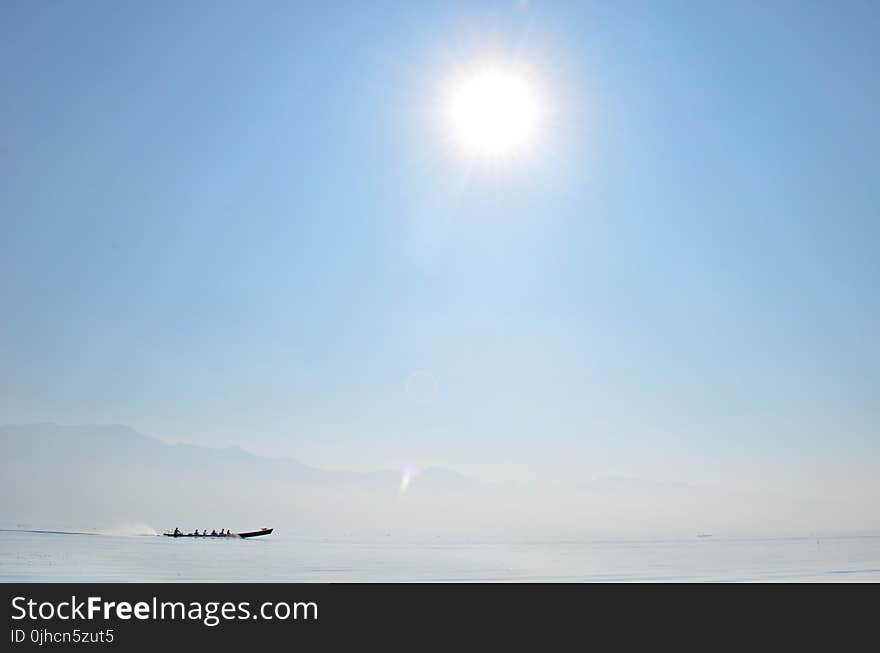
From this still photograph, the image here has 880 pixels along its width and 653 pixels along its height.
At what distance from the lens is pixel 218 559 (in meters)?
77.6
